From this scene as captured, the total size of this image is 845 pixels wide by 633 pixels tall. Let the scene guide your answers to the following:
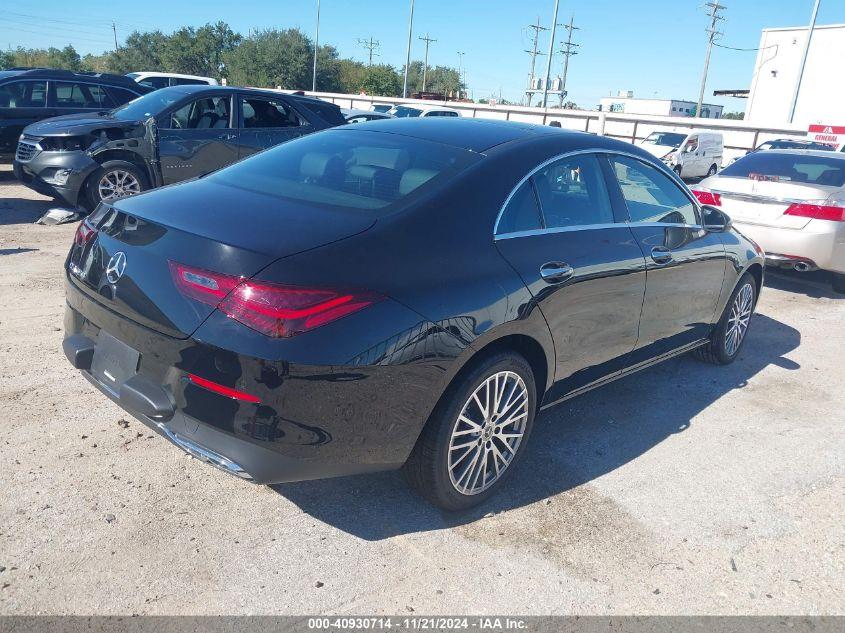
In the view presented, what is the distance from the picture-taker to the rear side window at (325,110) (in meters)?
9.62

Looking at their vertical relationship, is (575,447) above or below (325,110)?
below

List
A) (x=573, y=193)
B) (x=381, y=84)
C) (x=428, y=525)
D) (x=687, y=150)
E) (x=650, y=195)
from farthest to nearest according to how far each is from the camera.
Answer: (x=381, y=84)
(x=687, y=150)
(x=650, y=195)
(x=573, y=193)
(x=428, y=525)

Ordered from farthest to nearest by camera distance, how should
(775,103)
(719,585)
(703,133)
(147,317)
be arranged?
(775,103) → (703,133) → (719,585) → (147,317)

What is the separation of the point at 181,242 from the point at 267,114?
7018mm

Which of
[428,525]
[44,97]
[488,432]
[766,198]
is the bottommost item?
[428,525]

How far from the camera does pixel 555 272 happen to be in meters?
3.27

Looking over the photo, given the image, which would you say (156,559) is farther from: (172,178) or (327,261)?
(172,178)

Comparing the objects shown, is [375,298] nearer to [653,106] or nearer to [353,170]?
[353,170]

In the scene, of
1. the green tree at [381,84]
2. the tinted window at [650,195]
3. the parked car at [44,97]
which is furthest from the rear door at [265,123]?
the green tree at [381,84]

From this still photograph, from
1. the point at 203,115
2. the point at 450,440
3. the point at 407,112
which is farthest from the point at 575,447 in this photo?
the point at 407,112

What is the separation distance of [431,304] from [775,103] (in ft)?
213

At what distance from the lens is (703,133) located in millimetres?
23594

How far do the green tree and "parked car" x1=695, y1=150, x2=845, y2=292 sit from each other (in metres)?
74.3

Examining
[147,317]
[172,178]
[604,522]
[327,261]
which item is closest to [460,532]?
[604,522]
